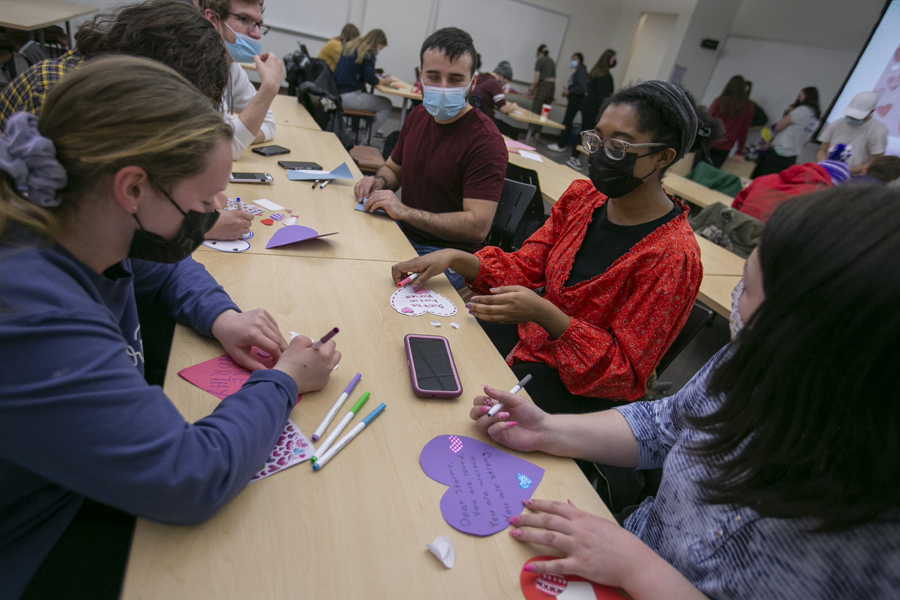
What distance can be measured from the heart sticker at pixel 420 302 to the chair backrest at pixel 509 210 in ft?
3.70

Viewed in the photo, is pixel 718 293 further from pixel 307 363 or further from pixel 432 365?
pixel 307 363

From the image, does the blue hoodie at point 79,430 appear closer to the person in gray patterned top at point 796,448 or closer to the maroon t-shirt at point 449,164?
the person in gray patterned top at point 796,448

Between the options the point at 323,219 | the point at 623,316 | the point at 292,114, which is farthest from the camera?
the point at 292,114

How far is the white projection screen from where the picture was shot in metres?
4.63

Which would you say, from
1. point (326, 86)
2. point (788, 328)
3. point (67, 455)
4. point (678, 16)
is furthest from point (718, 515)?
point (678, 16)

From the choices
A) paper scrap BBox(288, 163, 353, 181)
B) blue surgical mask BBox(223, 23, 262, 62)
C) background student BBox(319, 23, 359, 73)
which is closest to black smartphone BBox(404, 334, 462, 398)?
paper scrap BBox(288, 163, 353, 181)

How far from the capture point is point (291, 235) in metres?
1.53

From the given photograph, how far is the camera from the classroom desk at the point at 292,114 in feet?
10.7

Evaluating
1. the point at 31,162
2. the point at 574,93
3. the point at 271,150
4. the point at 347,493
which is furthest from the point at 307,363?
the point at 574,93

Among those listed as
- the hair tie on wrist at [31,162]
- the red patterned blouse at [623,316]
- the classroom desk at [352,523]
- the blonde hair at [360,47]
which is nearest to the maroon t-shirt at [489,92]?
the blonde hair at [360,47]

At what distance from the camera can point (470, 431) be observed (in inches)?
36.9

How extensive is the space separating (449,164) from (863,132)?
4725 mm

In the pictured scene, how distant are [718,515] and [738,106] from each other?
287 inches

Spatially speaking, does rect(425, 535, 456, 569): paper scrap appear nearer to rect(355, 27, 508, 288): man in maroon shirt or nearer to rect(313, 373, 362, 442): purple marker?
rect(313, 373, 362, 442): purple marker
